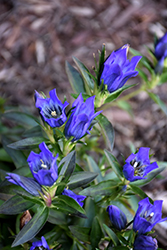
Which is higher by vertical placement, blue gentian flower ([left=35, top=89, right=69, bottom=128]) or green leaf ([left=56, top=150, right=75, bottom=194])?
blue gentian flower ([left=35, top=89, right=69, bottom=128])

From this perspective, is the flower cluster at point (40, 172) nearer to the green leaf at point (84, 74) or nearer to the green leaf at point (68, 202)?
the green leaf at point (68, 202)

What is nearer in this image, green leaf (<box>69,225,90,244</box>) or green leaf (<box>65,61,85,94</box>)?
green leaf (<box>69,225,90,244</box>)

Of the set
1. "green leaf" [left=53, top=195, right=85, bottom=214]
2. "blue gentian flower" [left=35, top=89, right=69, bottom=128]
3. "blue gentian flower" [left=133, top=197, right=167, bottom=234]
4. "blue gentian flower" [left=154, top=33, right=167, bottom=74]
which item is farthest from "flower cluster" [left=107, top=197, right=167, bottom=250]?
"blue gentian flower" [left=154, top=33, right=167, bottom=74]

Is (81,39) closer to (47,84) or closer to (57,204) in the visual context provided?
(47,84)

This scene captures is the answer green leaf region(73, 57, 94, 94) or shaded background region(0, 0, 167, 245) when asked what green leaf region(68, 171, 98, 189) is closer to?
green leaf region(73, 57, 94, 94)

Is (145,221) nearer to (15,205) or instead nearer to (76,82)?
(15,205)

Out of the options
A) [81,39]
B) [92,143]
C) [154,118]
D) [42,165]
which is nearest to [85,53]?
[81,39]
